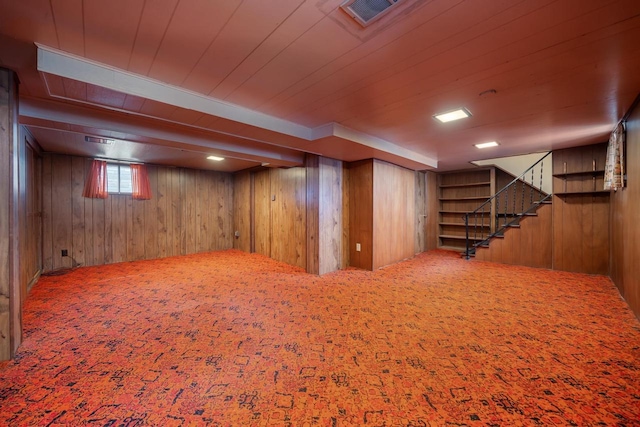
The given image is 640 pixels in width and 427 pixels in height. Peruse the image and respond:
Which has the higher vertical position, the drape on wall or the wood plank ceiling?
the wood plank ceiling

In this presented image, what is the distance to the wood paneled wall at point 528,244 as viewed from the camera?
4.85 metres

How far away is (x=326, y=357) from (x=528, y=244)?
508 cm

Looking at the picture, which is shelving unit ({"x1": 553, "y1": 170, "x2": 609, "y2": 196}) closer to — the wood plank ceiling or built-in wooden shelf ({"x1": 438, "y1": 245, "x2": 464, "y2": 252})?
the wood plank ceiling

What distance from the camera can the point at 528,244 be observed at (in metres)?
5.03

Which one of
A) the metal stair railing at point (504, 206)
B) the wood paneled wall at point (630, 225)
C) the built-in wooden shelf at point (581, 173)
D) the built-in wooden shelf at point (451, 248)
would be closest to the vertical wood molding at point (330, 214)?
the metal stair railing at point (504, 206)

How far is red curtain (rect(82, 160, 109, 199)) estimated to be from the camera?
4.99 m

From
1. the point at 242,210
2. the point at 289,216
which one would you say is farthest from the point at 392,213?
the point at 242,210

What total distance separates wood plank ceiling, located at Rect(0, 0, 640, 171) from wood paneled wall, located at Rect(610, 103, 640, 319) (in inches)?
15.4

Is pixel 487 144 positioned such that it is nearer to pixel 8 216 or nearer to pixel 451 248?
pixel 451 248

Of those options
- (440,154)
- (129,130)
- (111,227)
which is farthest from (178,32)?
(111,227)

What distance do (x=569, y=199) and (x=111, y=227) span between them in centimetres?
894

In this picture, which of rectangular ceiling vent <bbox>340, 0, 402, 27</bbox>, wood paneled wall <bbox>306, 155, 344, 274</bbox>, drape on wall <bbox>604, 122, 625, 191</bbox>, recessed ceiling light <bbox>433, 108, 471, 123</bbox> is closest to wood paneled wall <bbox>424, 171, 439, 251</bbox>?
wood paneled wall <bbox>306, 155, 344, 274</bbox>

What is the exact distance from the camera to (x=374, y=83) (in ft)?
7.22

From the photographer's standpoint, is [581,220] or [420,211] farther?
[420,211]
